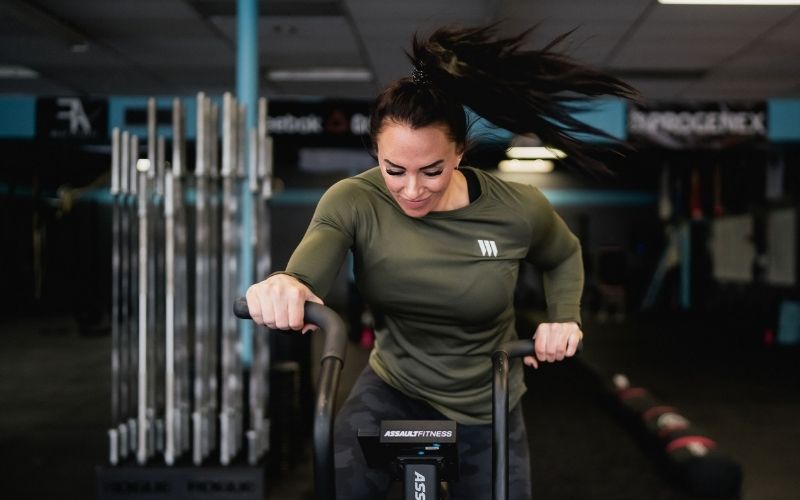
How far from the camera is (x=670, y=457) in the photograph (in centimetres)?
381

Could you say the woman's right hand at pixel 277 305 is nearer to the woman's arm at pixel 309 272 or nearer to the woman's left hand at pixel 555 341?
the woman's arm at pixel 309 272

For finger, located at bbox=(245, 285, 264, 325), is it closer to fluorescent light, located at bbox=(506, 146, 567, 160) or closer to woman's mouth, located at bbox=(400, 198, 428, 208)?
woman's mouth, located at bbox=(400, 198, 428, 208)

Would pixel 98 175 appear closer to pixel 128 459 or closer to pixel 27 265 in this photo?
pixel 27 265

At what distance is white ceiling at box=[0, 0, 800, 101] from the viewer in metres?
4.93

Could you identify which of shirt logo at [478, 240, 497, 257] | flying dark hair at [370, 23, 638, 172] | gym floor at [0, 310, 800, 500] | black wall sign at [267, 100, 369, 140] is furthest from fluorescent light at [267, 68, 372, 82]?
shirt logo at [478, 240, 497, 257]

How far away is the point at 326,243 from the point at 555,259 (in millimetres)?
572

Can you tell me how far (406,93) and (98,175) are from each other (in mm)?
13115

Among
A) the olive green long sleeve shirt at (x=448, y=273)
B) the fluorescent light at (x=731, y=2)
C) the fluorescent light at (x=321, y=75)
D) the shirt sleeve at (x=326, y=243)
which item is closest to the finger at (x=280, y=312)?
the shirt sleeve at (x=326, y=243)

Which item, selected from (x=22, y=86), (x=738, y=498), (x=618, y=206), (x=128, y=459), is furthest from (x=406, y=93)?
(x=618, y=206)

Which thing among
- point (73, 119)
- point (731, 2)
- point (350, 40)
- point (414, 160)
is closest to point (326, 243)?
point (414, 160)

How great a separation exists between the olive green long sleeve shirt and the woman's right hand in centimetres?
24

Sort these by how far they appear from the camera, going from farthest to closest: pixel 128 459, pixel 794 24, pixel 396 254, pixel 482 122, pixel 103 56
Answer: pixel 103 56
pixel 794 24
pixel 128 459
pixel 482 122
pixel 396 254

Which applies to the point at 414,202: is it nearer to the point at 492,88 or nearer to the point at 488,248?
the point at 488,248

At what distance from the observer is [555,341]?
1.38 metres
